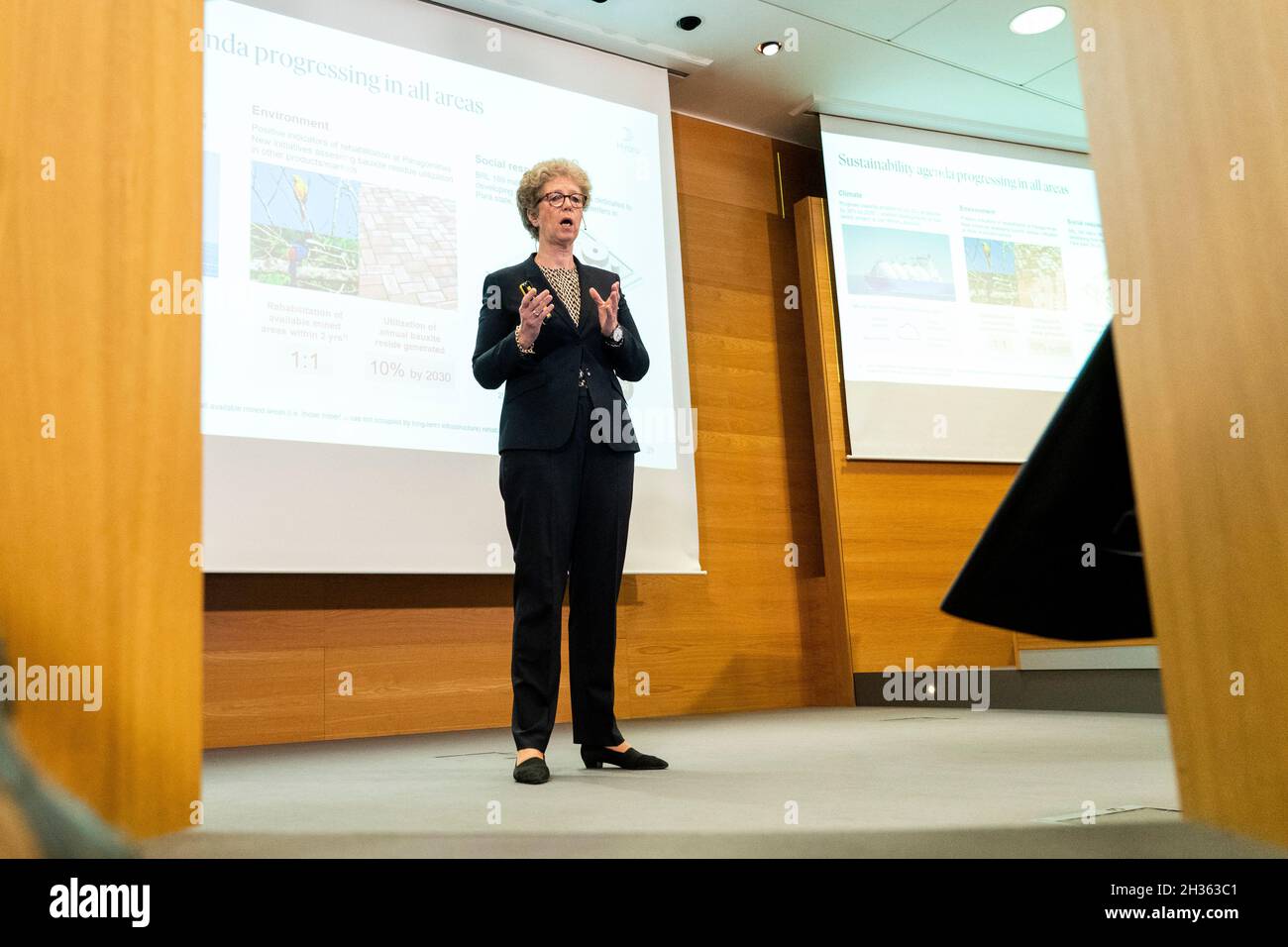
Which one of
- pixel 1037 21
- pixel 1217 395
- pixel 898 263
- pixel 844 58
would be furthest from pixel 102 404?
pixel 1037 21

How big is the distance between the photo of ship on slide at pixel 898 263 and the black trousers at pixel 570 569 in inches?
116

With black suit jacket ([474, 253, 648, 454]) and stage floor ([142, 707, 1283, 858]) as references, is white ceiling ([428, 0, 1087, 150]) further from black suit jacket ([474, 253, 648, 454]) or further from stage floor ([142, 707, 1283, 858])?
stage floor ([142, 707, 1283, 858])

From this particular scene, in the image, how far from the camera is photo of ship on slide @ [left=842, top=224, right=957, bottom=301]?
485 centimetres

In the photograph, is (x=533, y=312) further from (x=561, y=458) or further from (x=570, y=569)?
(x=570, y=569)

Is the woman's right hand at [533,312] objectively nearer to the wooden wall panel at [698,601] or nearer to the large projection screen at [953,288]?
the wooden wall panel at [698,601]

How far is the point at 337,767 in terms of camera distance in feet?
8.39

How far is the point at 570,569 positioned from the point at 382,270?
76.7 inches

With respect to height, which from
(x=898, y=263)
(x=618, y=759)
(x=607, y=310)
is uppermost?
(x=898, y=263)

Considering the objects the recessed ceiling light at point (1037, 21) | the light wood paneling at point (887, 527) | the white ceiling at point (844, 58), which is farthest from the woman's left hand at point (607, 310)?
the recessed ceiling light at point (1037, 21)

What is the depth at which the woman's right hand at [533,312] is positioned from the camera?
6.61 ft

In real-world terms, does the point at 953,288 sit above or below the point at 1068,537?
above

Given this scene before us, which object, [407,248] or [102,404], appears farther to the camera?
[407,248]

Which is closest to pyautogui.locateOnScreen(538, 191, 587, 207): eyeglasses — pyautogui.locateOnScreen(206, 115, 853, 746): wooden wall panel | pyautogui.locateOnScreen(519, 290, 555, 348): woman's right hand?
pyautogui.locateOnScreen(519, 290, 555, 348): woman's right hand

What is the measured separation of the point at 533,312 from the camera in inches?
79.9
